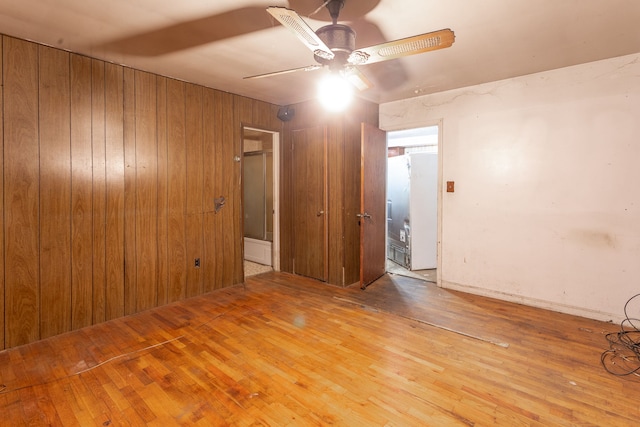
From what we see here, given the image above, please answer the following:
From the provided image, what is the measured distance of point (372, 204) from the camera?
4.09 m

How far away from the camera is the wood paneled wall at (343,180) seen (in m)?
4.05

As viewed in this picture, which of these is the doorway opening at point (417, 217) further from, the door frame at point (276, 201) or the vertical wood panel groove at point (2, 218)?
the vertical wood panel groove at point (2, 218)

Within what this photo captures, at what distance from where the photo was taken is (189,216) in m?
3.63

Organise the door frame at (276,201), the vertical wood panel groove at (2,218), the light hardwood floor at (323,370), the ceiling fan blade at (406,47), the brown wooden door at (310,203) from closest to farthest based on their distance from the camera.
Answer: the ceiling fan blade at (406,47)
the light hardwood floor at (323,370)
the vertical wood panel groove at (2,218)
the brown wooden door at (310,203)
the door frame at (276,201)

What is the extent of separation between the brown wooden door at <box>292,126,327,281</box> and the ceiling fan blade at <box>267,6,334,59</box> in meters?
2.25

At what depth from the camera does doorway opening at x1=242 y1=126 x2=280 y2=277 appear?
15.9ft

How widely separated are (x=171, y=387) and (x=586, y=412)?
2486 mm

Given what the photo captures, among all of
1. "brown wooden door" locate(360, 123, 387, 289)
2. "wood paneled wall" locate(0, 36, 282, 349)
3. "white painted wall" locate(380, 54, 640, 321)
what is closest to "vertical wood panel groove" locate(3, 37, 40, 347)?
"wood paneled wall" locate(0, 36, 282, 349)

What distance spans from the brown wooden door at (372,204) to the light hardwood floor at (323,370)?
790 mm

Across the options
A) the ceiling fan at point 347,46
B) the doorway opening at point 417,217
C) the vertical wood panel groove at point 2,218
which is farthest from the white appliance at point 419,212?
the vertical wood panel groove at point 2,218

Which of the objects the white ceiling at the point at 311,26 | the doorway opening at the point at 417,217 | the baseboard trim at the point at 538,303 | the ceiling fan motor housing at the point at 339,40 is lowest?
the baseboard trim at the point at 538,303

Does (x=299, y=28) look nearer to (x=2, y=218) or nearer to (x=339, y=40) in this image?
(x=339, y=40)

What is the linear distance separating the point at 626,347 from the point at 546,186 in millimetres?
1546

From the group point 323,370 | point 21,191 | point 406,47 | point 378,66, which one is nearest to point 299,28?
point 406,47
